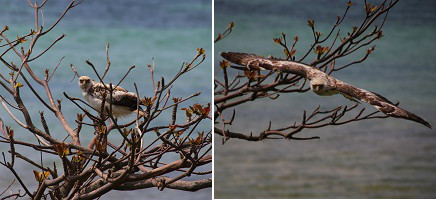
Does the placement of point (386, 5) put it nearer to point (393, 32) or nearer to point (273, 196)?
point (393, 32)

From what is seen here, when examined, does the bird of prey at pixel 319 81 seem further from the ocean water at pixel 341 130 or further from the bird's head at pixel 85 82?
the bird's head at pixel 85 82

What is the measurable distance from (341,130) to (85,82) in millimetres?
1174

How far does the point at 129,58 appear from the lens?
3.05 m

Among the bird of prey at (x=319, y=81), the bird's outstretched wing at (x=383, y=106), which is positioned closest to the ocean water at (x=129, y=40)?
the bird of prey at (x=319, y=81)

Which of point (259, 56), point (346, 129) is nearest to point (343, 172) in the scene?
point (346, 129)

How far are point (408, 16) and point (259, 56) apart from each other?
29.0 inches

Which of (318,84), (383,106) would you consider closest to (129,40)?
(318,84)

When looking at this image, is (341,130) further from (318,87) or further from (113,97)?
(113,97)

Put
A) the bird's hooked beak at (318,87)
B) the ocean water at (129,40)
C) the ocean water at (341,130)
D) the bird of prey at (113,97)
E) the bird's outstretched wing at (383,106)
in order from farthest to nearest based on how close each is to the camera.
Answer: the ocean water at (129,40), the ocean water at (341,130), the bird of prey at (113,97), the bird's hooked beak at (318,87), the bird's outstretched wing at (383,106)

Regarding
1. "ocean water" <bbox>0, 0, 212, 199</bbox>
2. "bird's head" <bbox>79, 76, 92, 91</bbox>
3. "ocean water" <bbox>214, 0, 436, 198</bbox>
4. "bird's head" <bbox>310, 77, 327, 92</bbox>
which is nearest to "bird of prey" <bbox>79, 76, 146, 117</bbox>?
"bird's head" <bbox>79, 76, 92, 91</bbox>

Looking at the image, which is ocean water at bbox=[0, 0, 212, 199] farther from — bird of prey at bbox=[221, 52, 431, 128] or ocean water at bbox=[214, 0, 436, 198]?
bird of prey at bbox=[221, 52, 431, 128]

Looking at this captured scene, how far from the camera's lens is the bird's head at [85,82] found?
2826 mm

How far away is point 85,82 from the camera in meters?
2.83

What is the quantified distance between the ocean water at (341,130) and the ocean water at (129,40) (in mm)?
185
